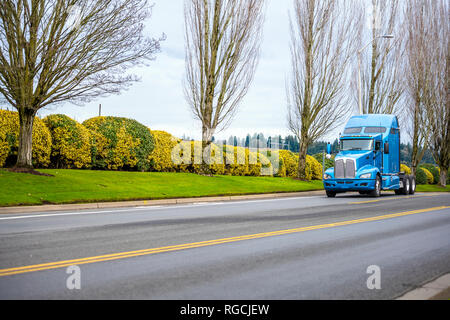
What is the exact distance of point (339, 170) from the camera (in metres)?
23.5

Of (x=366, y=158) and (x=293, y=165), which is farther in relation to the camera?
(x=293, y=165)

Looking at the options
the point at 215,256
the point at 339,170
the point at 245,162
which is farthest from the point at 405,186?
the point at 215,256

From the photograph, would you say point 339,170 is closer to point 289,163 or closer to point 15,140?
point 15,140

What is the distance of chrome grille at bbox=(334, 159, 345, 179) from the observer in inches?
922

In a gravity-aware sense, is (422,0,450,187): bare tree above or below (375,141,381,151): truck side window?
above

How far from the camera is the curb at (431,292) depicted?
202 inches

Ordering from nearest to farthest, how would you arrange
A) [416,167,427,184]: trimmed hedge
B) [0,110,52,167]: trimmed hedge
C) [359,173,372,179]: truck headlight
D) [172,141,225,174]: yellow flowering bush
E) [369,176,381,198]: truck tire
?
[0,110,52,167]: trimmed hedge, [359,173,372,179]: truck headlight, [369,176,381,198]: truck tire, [172,141,225,174]: yellow flowering bush, [416,167,427,184]: trimmed hedge

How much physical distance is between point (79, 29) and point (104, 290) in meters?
15.0

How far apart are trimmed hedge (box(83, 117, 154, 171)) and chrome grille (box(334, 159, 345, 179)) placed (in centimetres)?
1083

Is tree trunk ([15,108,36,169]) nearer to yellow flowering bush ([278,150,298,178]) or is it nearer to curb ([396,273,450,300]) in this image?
curb ([396,273,450,300])

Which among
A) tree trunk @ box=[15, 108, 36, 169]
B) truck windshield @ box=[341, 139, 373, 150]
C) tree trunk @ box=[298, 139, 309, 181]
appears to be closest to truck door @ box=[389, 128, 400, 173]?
truck windshield @ box=[341, 139, 373, 150]

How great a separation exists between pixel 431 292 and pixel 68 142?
21.0 metres

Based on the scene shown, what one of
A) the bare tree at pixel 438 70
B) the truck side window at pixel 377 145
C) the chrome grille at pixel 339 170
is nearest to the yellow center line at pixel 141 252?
the chrome grille at pixel 339 170

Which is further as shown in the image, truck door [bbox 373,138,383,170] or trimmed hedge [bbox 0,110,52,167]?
truck door [bbox 373,138,383,170]
